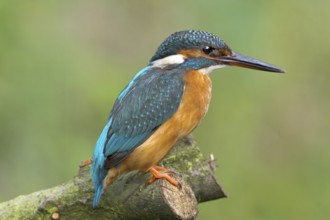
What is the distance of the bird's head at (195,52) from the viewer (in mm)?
3494

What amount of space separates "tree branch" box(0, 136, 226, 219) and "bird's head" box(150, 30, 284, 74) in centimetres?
58

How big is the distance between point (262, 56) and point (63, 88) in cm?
150

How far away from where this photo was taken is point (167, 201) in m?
2.82

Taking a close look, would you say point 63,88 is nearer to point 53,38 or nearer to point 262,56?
point 53,38

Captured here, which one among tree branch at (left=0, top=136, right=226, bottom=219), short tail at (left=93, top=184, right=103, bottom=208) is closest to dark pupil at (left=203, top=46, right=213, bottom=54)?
tree branch at (left=0, top=136, right=226, bottom=219)

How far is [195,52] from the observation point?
351 cm

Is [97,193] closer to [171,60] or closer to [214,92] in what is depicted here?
[171,60]

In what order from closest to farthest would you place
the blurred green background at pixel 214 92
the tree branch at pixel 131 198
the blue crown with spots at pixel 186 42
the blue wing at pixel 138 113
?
1. the tree branch at pixel 131 198
2. the blue wing at pixel 138 113
3. the blue crown with spots at pixel 186 42
4. the blurred green background at pixel 214 92

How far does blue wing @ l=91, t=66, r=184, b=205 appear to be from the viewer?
317 centimetres

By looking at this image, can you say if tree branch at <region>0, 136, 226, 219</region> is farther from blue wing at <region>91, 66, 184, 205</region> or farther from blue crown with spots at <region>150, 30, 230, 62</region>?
blue crown with spots at <region>150, 30, 230, 62</region>

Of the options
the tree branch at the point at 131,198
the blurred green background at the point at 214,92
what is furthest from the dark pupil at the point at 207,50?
the blurred green background at the point at 214,92

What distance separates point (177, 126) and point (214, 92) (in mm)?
2024

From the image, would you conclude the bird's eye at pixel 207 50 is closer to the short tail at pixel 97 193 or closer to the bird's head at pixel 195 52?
the bird's head at pixel 195 52

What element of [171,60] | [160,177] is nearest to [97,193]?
[160,177]
